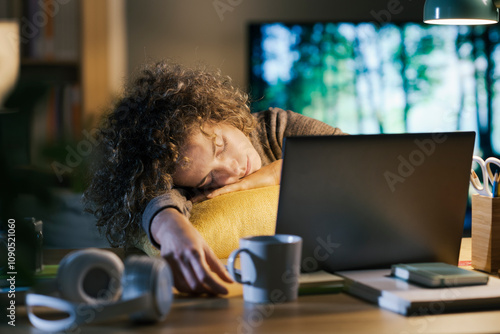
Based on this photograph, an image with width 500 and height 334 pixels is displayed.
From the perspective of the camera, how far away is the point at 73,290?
2.59ft

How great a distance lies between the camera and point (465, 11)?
4.38 feet

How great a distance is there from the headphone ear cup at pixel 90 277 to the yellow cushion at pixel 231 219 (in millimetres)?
401

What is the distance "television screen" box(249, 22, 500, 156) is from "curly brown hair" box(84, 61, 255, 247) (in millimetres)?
1944

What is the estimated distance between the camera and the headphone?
0.74 metres

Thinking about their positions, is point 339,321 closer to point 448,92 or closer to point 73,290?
point 73,290

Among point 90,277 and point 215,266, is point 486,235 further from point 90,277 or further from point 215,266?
point 90,277

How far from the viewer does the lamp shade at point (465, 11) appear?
1.33 meters

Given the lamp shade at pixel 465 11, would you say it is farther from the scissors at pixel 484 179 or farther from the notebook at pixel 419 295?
the notebook at pixel 419 295

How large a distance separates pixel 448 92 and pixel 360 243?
2771mm

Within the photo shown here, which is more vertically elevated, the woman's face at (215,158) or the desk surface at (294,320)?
the woman's face at (215,158)

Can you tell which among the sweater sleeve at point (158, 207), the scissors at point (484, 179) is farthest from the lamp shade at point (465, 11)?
the sweater sleeve at point (158, 207)

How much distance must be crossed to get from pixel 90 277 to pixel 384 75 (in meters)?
2.96

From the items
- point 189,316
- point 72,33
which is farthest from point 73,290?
point 72,33

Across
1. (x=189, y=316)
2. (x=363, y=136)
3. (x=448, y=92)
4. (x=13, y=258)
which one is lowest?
(x=189, y=316)
